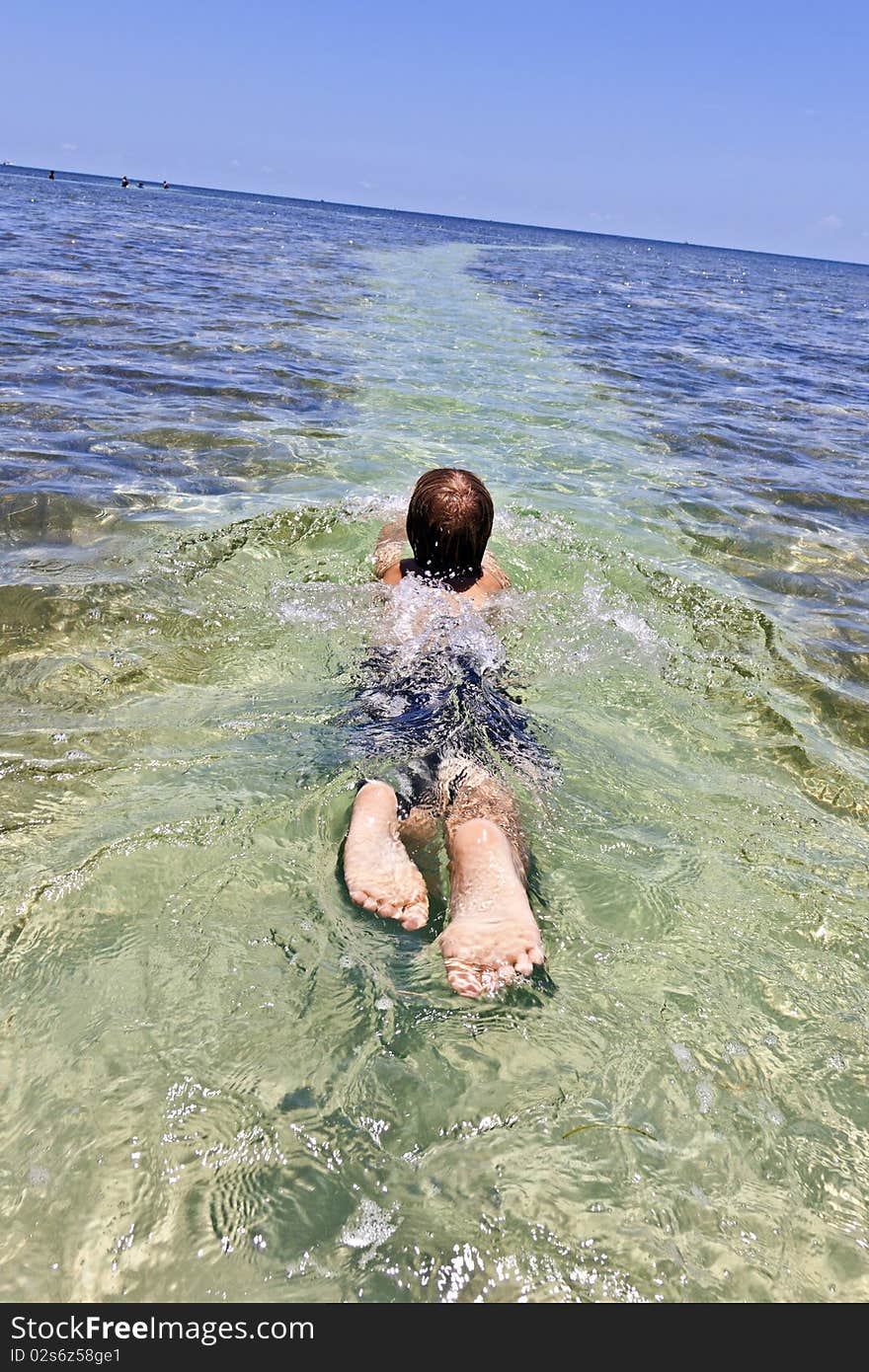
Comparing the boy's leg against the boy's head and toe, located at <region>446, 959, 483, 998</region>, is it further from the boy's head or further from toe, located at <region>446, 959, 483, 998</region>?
the boy's head

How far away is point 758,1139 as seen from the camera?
6.53ft

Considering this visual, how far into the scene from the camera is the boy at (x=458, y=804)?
228cm

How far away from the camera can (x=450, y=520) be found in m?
3.75

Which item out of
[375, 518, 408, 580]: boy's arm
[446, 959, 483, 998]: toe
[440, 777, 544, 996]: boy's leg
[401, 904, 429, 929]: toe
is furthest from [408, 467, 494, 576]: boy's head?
[446, 959, 483, 998]: toe

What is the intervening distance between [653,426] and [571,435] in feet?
4.98

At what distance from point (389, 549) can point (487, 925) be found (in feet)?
9.10

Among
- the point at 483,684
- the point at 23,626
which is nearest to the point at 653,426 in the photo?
the point at 483,684

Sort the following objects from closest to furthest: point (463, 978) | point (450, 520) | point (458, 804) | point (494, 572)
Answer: point (463, 978) → point (458, 804) → point (450, 520) → point (494, 572)

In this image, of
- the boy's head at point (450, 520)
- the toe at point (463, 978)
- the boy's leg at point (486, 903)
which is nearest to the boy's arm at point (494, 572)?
the boy's head at point (450, 520)

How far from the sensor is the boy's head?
371 cm

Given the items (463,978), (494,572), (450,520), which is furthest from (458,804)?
(494,572)

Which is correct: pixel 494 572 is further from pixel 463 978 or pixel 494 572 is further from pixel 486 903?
pixel 463 978

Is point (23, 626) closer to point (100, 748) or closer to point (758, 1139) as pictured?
point (100, 748)

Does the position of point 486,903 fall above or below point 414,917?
above
